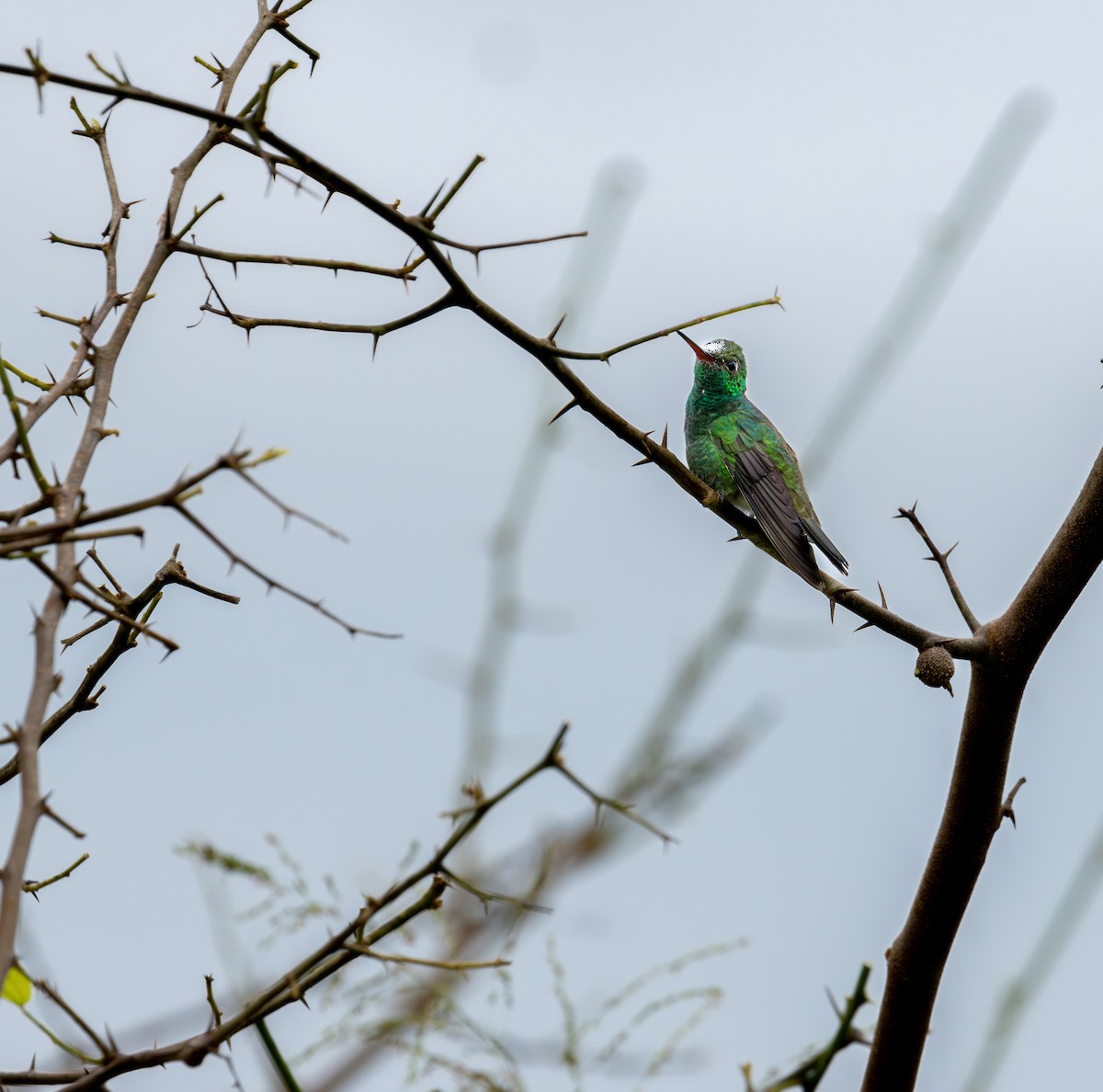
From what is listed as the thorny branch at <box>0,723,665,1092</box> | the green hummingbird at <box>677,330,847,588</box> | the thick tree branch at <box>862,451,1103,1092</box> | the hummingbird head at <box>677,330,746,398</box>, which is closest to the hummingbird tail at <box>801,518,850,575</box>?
the green hummingbird at <box>677,330,847,588</box>

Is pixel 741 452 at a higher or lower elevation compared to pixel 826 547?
higher

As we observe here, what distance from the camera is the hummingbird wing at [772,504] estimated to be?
17.0 feet

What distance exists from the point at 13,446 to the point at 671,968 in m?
2.91

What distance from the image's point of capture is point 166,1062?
203 cm

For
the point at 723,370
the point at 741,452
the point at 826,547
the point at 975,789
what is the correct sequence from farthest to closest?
the point at 723,370 → the point at 741,452 → the point at 826,547 → the point at 975,789

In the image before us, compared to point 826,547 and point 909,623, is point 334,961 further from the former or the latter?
point 826,547

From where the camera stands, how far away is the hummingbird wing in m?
5.18

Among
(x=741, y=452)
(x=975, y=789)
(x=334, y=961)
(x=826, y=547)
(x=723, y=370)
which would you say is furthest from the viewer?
(x=723, y=370)

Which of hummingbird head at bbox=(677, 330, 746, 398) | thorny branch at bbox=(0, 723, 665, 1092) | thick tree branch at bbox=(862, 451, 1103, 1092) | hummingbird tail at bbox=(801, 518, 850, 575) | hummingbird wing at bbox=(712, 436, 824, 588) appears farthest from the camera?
hummingbird head at bbox=(677, 330, 746, 398)

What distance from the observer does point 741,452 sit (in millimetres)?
7250

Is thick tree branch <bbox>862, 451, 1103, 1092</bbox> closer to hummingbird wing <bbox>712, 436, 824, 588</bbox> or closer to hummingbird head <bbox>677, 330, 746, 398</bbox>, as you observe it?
hummingbird wing <bbox>712, 436, 824, 588</bbox>

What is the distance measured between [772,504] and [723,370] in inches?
59.6

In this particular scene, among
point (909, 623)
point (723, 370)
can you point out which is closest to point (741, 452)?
point (723, 370)

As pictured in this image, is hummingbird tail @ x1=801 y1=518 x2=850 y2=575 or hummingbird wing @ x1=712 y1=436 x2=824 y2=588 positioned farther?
hummingbird tail @ x1=801 y1=518 x2=850 y2=575
